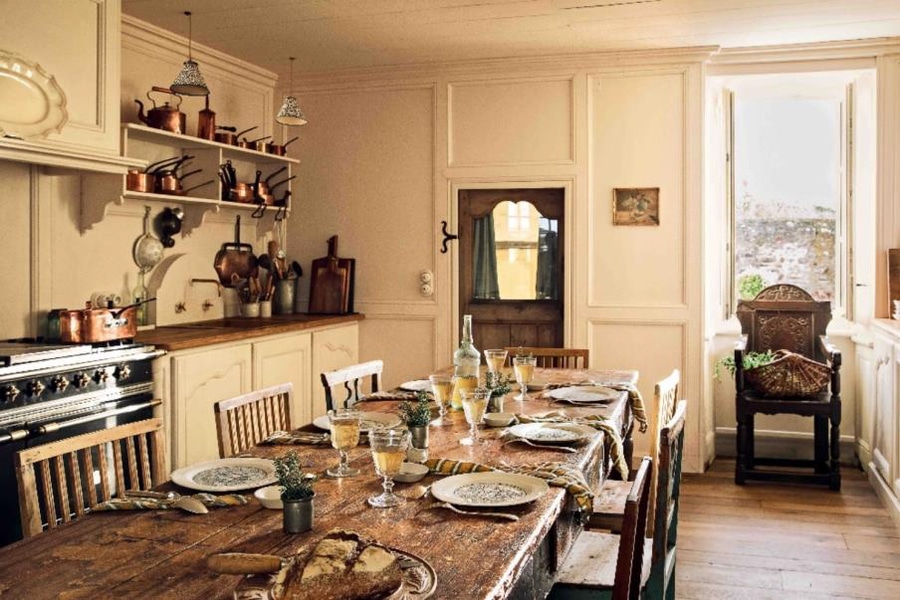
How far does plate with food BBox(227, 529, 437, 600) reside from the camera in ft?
3.76

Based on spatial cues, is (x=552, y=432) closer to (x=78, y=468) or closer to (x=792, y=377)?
Answer: (x=78, y=468)

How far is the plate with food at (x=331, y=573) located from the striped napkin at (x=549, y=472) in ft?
2.06

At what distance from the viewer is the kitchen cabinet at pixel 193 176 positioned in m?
4.02

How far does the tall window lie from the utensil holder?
291 centimetres

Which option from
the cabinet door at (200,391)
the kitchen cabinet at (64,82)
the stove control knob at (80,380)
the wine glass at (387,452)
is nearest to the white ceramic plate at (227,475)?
the wine glass at (387,452)

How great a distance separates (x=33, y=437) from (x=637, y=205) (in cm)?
346

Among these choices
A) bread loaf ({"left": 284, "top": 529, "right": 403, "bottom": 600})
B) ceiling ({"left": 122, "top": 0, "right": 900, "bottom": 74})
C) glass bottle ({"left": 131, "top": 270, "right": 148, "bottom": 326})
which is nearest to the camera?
bread loaf ({"left": 284, "top": 529, "right": 403, "bottom": 600})

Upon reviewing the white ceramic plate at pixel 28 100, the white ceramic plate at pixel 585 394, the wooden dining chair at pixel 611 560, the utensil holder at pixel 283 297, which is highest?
the white ceramic plate at pixel 28 100

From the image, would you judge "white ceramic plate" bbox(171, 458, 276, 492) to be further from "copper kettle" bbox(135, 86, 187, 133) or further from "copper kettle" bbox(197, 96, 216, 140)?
"copper kettle" bbox(197, 96, 216, 140)

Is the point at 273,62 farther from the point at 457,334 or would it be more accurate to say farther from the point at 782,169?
the point at 782,169

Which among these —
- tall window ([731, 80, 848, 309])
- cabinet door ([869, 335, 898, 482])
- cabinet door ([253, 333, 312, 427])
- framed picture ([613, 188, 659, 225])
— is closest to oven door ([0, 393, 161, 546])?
cabinet door ([253, 333, 312, 427])

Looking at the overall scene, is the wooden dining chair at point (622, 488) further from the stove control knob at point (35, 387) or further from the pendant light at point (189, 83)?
the pendant light at point (189, 83)

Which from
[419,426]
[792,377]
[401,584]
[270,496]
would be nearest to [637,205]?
[792,377]

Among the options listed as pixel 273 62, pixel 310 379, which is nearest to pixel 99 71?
pixel 273 62
